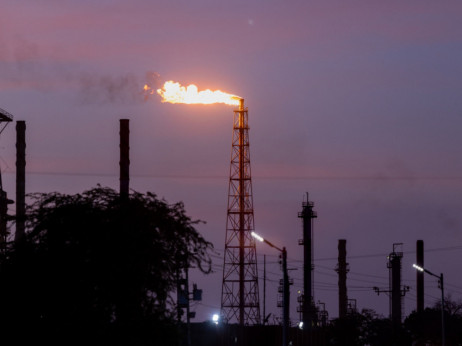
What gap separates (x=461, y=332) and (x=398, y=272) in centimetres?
1130

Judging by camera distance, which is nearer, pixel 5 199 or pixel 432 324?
pixel 5 199

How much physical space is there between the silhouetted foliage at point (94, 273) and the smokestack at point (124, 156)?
7.21m

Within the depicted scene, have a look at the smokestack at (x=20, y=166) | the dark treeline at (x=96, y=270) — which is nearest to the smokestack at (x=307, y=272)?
the smokestack at (x=20, y=166)

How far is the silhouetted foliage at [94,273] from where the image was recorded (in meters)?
44.0

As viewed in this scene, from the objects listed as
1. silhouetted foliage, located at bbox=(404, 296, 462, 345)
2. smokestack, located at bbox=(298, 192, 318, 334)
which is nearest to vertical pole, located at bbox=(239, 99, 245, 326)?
smokestack, located at bbox=(298, 192, 318, 334)

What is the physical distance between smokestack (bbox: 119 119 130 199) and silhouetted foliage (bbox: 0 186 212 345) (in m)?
7.21

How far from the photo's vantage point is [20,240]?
46625 mm

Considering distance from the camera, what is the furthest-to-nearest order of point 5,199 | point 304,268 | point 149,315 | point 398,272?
point 398,272, point 304,268, point 5,199, point 149,315

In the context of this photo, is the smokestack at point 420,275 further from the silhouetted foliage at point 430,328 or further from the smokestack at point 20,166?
the smokestack at point 20,166

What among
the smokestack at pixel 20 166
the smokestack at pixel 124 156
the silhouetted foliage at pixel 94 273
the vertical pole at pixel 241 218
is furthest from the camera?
the vertical pole at pixel 241 218

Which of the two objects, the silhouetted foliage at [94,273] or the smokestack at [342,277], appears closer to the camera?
the silhouetted foliage at [94,273]

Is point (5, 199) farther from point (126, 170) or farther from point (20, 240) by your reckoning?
point (20, 240)

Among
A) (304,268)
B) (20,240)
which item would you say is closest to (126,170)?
Result: (20,240)

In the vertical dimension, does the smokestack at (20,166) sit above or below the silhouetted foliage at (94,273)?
above
